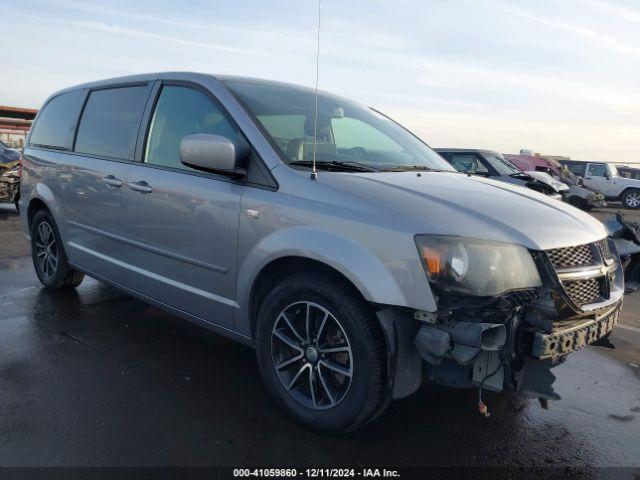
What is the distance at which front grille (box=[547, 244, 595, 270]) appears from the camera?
2.38 metres

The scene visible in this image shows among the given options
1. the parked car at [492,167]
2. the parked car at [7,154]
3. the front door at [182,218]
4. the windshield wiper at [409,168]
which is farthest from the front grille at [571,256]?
the parked car at [7,154]

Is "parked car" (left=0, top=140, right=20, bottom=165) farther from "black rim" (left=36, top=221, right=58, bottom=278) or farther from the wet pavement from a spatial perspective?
the wet pavement

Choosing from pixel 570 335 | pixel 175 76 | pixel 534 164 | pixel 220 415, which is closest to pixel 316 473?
pixel 220 415

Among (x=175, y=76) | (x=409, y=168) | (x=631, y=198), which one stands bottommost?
(x=631, y=198)

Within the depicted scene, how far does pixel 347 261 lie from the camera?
2391mm

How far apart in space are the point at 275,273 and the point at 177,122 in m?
1.30

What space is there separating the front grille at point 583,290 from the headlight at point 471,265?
0.83ft

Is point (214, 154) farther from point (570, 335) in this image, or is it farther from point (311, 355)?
point (570, 335)

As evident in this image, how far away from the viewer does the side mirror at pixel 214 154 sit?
2744 millimetres

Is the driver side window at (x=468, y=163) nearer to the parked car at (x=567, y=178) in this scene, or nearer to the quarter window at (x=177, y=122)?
the parked car at (x=567, y=178)

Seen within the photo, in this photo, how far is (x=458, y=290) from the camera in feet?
7.32

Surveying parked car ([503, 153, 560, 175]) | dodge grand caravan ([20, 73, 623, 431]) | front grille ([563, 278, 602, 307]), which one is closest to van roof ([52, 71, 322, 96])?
dodge grand caravan ([20, 73, 623, 431])

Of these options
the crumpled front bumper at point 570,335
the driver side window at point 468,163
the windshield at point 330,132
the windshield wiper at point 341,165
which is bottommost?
the crumpled front bumper at point 570,335

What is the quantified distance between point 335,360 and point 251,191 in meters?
0.99
